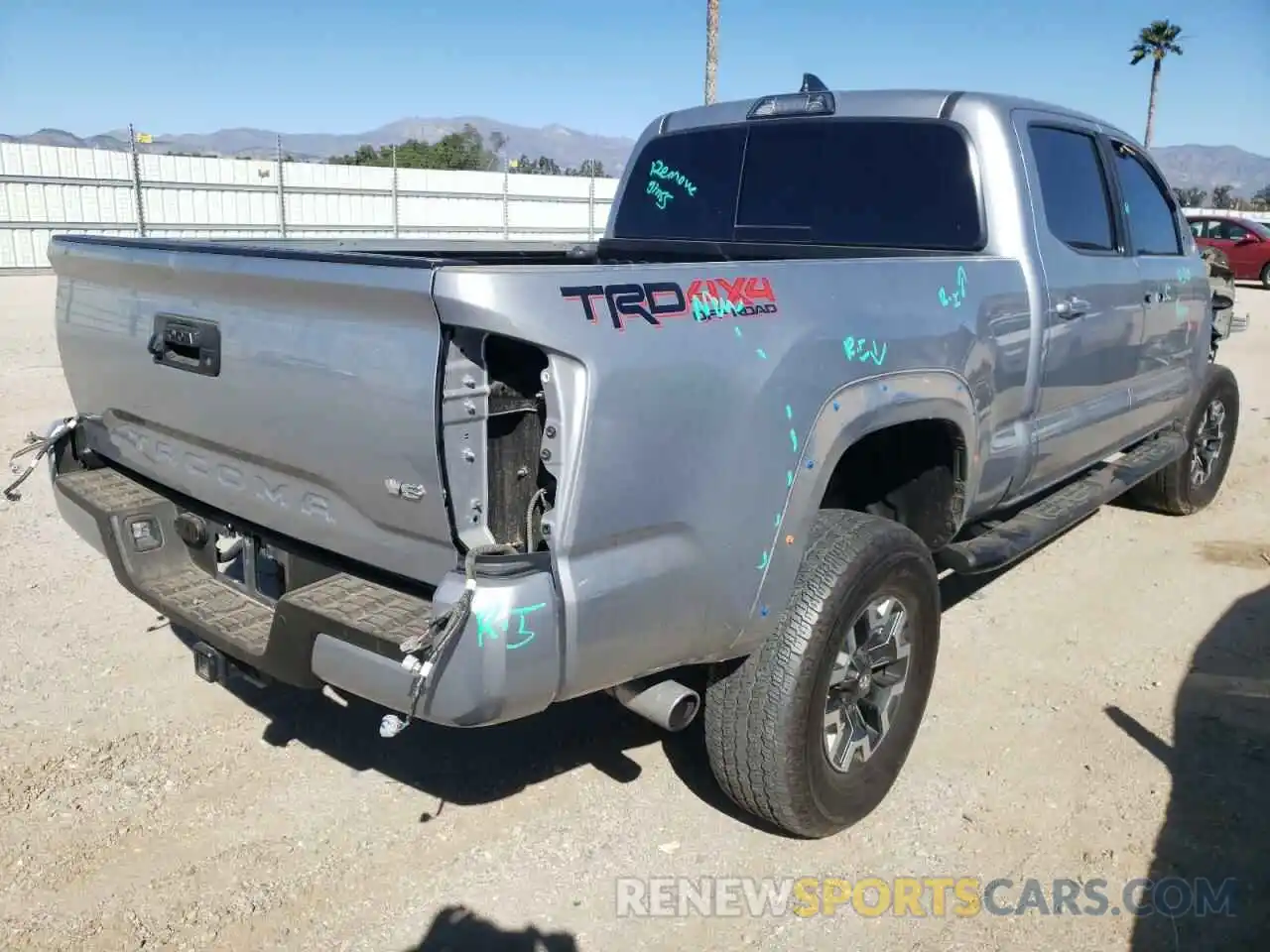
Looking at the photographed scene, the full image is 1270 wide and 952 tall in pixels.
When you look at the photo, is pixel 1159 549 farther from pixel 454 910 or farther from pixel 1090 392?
pixel 454 910

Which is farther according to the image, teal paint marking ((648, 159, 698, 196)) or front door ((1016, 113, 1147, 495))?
teal paint marking ((648, 159, 698, 196))

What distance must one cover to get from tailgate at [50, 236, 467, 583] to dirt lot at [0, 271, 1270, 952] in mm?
984

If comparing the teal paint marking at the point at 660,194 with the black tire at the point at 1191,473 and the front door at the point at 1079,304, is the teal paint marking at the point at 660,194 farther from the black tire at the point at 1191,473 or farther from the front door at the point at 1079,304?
the black tire at the point at 1191,473

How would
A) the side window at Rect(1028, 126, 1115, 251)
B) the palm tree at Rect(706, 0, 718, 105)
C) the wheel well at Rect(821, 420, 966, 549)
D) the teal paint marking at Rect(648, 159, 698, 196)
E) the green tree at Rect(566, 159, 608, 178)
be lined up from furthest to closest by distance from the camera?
1. the green tree at Rect(566, 159, 608, 178)
2. the palm tree at Rect(706, 0, 718, 105)
3. the teal paint marking at Rect(648, 159, 698, 196)
4. the side window at Rect(1028, 126, 1115, 251)
5. the wheel well at Rect(821, 420, 966, 549)

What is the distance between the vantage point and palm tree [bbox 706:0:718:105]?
18.9 metres

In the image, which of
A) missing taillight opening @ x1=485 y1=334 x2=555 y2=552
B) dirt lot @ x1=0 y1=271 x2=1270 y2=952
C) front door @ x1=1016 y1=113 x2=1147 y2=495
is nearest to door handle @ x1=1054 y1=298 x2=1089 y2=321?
front door @ x1=1016 y1=113 x2=1147 y2=495

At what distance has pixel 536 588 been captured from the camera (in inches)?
86.1

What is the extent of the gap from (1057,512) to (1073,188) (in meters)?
1.32

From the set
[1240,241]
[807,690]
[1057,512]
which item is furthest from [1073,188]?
[1240,241]

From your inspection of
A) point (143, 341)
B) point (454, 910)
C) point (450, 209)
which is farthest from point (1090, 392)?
point (450, 209)

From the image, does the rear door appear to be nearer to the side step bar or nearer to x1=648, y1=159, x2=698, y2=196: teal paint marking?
the side step bar

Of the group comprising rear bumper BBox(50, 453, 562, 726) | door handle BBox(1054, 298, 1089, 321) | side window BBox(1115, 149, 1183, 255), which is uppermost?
side window BBox(1115, 149, 1183, 255)

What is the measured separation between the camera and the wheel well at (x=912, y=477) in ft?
11.4

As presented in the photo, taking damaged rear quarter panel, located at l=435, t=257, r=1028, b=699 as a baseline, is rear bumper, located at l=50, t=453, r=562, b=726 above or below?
below
